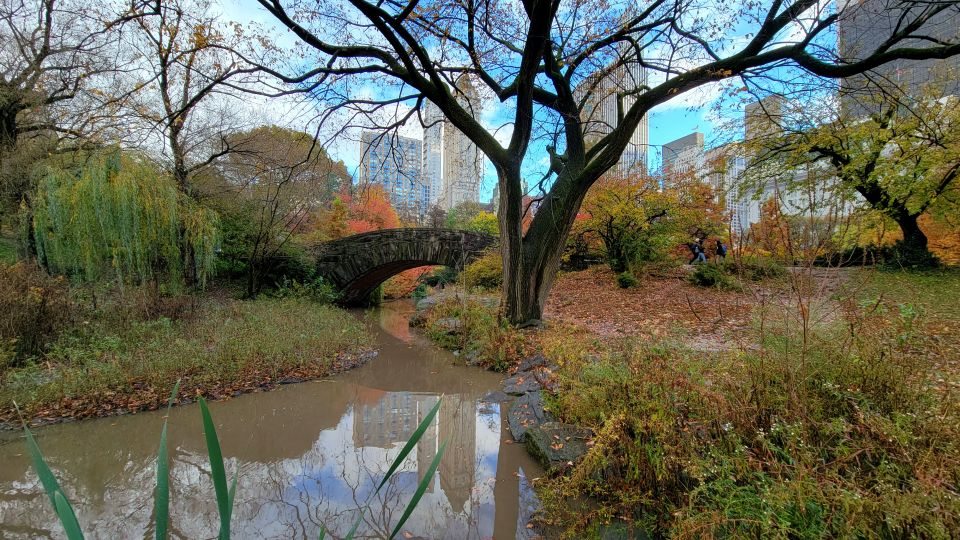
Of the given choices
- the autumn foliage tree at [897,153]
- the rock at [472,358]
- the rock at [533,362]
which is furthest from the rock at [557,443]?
the autumn foliage tree at [897,153]

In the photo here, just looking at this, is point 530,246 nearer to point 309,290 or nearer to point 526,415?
point 526,415

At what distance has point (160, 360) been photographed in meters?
5.89

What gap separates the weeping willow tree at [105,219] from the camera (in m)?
7.44

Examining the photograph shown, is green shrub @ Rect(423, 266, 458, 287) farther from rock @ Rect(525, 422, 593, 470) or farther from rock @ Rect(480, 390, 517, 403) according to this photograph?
rock @ Rect(525, 422, 593, 470)

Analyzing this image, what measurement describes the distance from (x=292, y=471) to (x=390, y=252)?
32.3 ft

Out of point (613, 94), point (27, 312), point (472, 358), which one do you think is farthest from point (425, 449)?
point (613, 94)

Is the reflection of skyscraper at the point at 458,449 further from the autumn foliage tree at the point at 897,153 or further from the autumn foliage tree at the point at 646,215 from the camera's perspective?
the autumn foliage tree at the point at 646,215

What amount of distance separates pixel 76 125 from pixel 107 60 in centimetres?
188

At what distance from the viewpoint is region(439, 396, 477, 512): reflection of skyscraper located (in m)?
3.54

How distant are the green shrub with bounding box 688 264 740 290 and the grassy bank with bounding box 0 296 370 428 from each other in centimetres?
899

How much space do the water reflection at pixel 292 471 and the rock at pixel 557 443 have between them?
183 millimetres

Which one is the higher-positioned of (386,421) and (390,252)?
(390,252)

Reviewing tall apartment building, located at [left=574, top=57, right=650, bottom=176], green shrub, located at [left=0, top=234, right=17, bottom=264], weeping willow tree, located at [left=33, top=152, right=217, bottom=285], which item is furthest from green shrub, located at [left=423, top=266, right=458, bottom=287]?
green shrub, located at [left=0, top=234, right=17, bottom=264]

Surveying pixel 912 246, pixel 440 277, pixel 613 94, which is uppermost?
pixel 613 94
